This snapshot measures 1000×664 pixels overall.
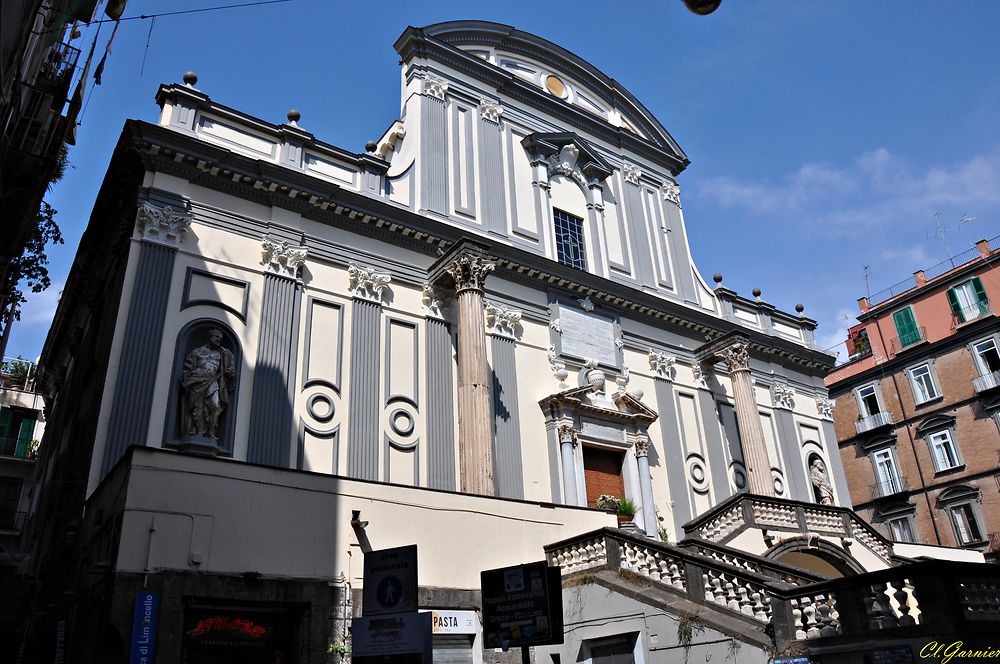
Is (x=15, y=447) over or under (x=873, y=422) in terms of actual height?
under

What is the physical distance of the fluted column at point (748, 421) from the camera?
68.6 feet

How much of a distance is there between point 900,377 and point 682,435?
17196mm

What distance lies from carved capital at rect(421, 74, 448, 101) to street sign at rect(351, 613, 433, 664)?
55.9 ft

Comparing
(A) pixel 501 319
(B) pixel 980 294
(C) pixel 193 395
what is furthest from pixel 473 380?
(B) pixel 980 294

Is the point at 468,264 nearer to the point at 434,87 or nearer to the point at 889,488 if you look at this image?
the point at 434,87

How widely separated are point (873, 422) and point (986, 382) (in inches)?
209

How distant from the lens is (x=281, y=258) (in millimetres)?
16672

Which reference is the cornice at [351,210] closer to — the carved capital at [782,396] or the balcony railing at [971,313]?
the carved capital at [782,396]

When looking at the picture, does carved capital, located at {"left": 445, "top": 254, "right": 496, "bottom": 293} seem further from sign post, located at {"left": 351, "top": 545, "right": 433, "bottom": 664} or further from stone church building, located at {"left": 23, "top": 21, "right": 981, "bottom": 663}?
sign post, located at {"left": 351, "top": 545, "right": 433, "bottom": 664}

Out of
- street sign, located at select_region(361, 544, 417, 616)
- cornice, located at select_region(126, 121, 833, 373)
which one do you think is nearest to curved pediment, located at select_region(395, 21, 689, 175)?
cornice, located at select_region(126, 121, 833, 373)

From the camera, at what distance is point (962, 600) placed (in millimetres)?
8008

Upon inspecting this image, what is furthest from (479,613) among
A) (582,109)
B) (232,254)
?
(582,109)

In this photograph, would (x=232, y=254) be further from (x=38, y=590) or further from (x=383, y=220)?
(x=38, y=590)

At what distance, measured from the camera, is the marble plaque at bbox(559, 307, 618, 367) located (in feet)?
68.3
